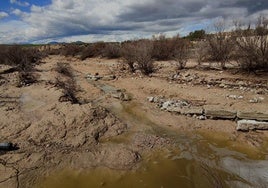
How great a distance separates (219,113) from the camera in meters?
8.48

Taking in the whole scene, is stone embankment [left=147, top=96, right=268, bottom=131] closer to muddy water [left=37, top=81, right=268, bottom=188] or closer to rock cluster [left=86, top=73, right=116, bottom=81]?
muddy water [left=37, top=81, right=268, bottom=188]

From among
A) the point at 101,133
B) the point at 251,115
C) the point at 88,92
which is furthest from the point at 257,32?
the point at 101,133

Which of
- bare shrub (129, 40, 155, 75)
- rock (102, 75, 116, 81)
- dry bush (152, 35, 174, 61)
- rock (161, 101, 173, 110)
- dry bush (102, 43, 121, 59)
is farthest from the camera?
dry bush (102, 43, 121, 59)

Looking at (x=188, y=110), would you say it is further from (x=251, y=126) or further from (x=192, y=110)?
(x=251, y=126)

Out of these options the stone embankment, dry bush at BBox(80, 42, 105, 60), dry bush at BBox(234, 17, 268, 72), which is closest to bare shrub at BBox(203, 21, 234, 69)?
dry bush at BBox(234, 17, 268, 72)

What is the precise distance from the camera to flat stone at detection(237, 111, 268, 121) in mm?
7844

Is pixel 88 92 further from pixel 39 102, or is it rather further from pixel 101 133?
pixel 101 133

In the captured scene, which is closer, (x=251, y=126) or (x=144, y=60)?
(x=251, y=126)

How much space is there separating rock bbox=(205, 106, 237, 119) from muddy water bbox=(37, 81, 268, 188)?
121 cm

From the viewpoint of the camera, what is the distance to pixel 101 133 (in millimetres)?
7656

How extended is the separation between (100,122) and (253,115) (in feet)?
15.5

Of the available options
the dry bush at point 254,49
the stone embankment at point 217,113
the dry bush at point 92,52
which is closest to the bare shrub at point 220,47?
the dry bush at point 254,49

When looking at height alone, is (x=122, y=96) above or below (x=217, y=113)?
below

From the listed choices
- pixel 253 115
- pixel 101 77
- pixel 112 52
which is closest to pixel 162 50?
pixel 112 52
